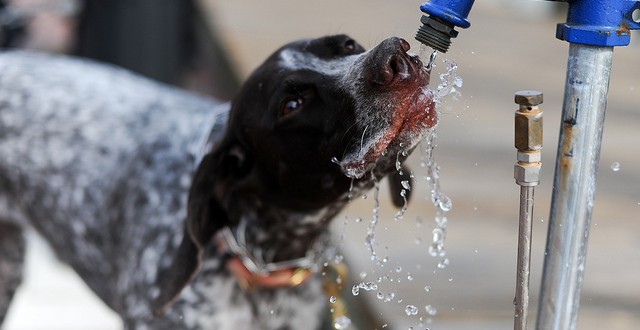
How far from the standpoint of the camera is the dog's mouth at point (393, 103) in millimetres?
1844

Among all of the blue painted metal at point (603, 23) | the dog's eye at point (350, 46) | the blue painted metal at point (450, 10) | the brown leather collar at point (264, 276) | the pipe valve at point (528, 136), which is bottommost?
the brown leather collar at point (264, 276)

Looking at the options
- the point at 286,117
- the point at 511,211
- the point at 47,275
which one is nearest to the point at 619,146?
the point at 511,211

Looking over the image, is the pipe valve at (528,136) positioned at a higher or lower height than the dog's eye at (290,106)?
higher

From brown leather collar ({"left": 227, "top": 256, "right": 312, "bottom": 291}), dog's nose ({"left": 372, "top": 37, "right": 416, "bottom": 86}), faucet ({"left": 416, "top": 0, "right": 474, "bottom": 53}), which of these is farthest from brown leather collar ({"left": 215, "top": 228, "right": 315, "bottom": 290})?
faucet ({"left": 416, "top": 0, "right": 474, "bottom": 53})

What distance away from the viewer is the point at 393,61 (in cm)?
184

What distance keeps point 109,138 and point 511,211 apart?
4.83 ft

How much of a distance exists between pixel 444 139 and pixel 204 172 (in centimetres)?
190

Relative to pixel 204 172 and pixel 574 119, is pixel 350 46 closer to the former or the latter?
pixel 204 172

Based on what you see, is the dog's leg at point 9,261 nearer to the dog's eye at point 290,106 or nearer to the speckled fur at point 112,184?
the speckled fur at point 112,184

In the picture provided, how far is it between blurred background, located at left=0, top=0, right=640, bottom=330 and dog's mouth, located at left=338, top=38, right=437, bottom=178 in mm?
62

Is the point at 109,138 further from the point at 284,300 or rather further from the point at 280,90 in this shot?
the point at 280,90

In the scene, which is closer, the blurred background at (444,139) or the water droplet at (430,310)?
the water droplet at (430,310)

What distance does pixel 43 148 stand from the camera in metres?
3.26

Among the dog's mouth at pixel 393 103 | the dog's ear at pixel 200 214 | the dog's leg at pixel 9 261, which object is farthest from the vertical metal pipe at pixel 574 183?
the dog's leg at pixel 9 261
